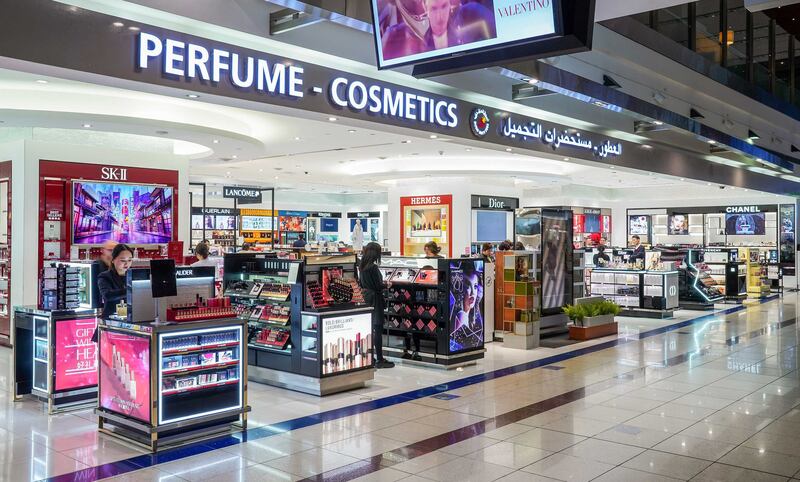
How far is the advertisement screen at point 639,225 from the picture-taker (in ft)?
77.8

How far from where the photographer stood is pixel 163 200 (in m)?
10.7

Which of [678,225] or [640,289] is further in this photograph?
[678,225]

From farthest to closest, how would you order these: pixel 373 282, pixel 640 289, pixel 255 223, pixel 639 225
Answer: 1. pixel 255 223
2. pixel 639 225
3. pixel 640 289
4. pixel 373 282

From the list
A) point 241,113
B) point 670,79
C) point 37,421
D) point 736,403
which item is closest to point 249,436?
point 37,421

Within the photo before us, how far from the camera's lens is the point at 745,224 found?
72.0 ft

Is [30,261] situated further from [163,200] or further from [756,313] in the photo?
[756,313]

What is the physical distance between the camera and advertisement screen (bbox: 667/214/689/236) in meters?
23.0

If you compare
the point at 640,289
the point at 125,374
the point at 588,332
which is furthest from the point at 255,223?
the point at 125,374

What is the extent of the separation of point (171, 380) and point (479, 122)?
4837 millimetres

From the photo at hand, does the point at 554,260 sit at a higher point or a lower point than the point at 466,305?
higher

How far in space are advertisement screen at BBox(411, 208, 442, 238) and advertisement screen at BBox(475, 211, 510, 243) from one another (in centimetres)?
113

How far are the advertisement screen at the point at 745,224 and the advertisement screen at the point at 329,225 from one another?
599 inches

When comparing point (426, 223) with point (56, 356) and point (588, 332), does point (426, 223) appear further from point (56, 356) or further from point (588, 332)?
point (56, 356)

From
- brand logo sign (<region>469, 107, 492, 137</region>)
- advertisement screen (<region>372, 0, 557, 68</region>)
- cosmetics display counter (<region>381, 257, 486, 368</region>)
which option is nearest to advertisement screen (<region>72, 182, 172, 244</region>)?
cosmetics display counter (<region>381, 257, 486, 368</region>)
